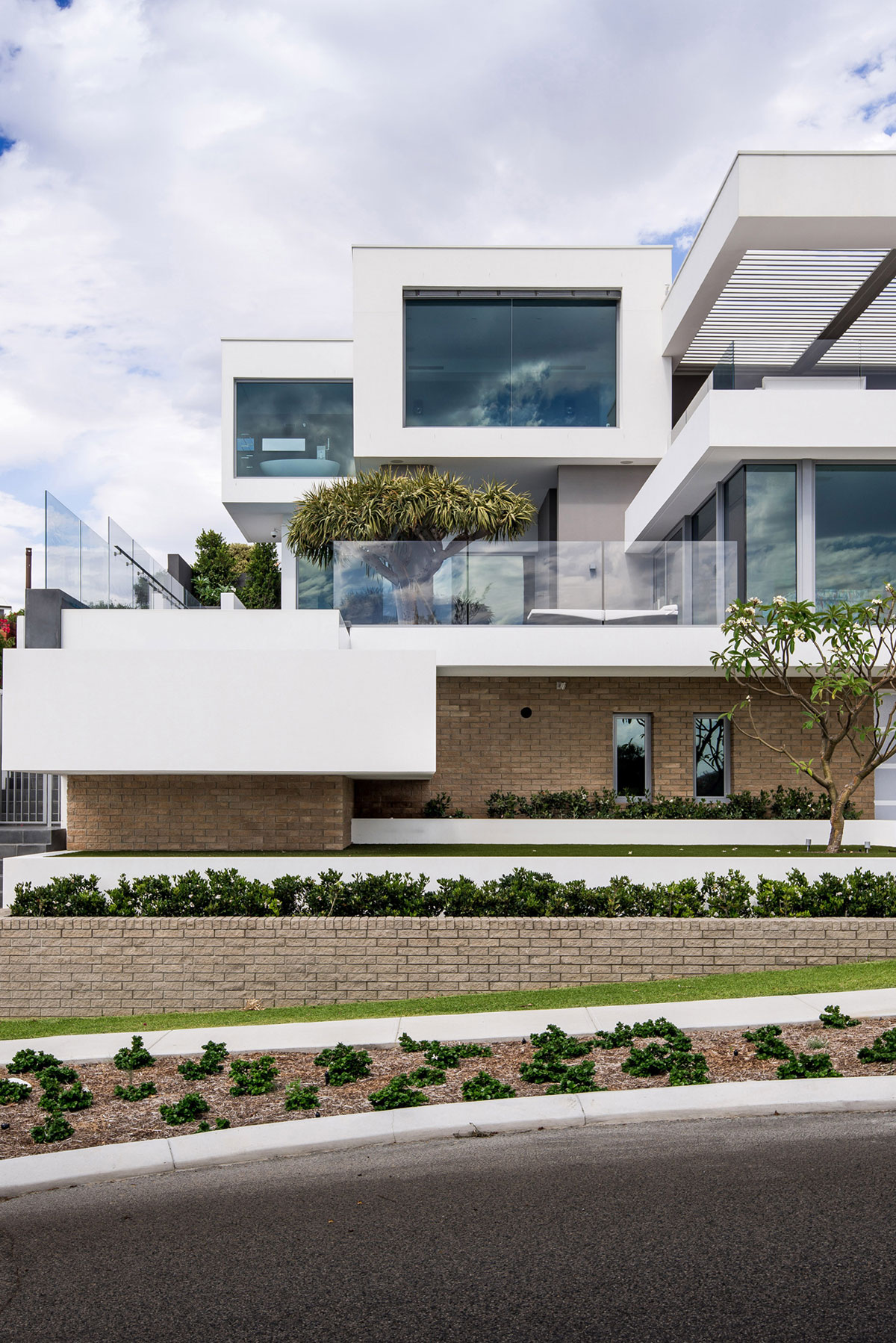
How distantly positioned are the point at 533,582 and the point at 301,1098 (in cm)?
1148

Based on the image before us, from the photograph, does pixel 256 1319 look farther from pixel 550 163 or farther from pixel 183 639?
pixel 550 163

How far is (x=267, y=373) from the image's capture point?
26625 millimetres

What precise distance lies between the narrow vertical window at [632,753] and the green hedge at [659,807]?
1.43 feet

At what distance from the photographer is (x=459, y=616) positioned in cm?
1706

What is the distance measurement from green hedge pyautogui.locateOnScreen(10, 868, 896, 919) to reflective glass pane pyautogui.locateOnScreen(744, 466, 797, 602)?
19.9ft

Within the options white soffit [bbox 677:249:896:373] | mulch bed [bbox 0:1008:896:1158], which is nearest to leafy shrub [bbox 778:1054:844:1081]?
mulch bed [bbox 0:1008:896:1158]

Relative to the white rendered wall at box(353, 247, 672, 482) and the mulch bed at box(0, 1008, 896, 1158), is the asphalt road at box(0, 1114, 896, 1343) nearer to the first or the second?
the mulch bed at box(0, 1008, 896, 1158)

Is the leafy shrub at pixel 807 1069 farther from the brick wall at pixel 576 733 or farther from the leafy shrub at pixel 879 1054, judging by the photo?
the brick wall at pixel 576 733

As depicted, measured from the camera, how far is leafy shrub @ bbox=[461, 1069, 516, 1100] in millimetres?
6793

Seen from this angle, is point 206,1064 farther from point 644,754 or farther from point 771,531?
point 771,531

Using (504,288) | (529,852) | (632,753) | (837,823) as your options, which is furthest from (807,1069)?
(504,288)

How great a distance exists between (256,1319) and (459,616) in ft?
44.3

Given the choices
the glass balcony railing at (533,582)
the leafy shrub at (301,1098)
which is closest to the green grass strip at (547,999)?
the leafy shrub at (301,1098)

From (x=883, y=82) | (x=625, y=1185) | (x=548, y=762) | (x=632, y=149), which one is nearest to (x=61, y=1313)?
(x=625, y=1185)
